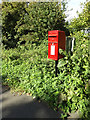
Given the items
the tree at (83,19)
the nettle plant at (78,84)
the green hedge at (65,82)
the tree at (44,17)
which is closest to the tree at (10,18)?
the tree at (44,17)

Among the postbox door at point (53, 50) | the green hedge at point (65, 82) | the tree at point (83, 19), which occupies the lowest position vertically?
the green hedge at point (65, 82)

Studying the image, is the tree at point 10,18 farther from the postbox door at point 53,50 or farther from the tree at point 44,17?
the postbox door at point 53,50

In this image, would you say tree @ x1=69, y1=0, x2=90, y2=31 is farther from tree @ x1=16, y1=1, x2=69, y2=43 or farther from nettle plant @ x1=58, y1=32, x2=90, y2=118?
nettle plant @ x1=58, y1=32, x2=90, y2=118

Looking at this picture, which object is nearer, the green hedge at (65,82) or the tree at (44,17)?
the green hedge at (65,82)

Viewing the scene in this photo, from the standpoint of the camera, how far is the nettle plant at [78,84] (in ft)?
7.71

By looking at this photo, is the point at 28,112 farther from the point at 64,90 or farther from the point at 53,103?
the point at 64,90

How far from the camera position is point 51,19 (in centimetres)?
450

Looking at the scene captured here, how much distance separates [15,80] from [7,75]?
0.63 m

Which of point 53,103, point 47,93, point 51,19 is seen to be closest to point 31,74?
point 47,93

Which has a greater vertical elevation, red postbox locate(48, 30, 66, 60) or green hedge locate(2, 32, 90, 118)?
red postbox locate(48, 30, 66, 60)

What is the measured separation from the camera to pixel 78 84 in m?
2.44

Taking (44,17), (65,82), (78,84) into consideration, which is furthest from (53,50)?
(44,17)

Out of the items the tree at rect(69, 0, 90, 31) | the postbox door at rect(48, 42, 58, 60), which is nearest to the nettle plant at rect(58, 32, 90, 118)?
the postbox door at rect(48, 42, 58, 60)

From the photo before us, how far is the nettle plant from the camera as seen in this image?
7.71 feet
